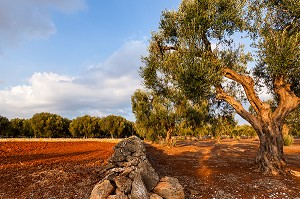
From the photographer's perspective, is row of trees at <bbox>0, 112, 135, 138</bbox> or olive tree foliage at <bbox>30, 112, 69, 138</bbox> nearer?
olive tree foliage at <bbox>30, 112, 69, 138</bbox>

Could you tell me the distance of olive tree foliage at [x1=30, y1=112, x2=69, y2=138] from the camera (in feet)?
374

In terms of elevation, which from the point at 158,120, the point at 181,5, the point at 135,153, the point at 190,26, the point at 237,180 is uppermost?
the point at 181,5

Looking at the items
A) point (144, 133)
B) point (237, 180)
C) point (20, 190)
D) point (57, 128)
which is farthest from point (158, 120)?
point (57, 128)

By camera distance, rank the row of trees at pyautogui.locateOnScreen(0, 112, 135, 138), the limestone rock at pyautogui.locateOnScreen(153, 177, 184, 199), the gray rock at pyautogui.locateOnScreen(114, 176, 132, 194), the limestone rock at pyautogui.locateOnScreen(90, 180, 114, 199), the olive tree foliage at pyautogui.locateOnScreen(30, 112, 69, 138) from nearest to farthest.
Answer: the limestone rock at pyautogui.locateOnScreen(90, 180, 114, 199) → the gray rock at pyautogui.locateOnScreen(114, 176, 132, 194) → the limestone rock at pyautogui.locateOnScreen(153, 177, 184, 199) → the olive tree foliage at pyautogui.locateOnScreen(30, 112, 69, 138) → the row of trees at pyautogui.locateOnScreen(0, 112, 135, 138)

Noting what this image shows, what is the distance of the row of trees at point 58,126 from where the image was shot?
114419 millimetres

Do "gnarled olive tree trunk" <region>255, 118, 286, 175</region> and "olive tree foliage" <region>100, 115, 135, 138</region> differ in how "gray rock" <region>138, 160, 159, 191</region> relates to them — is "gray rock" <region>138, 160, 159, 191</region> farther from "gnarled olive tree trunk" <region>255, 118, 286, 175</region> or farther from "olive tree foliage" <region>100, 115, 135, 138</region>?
"olive tree foliage" <region>100, 115, 135, 138</region>

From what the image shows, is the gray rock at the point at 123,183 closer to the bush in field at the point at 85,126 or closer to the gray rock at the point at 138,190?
the gray rock at the point at 138,190

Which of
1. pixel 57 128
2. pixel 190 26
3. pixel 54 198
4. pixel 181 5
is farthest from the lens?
pixel 57 128

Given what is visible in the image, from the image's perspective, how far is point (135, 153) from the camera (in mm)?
16594

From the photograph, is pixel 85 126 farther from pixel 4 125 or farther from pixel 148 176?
pixel 148 176

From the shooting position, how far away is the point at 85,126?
122m

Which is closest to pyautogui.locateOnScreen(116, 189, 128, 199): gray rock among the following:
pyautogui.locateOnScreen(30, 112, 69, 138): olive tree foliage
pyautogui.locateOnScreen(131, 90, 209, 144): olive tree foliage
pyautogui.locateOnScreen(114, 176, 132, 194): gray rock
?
pyautogui.locateOnScreen(114, 176, 132, 194): gray rock

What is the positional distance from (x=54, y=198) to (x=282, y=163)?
741 inches

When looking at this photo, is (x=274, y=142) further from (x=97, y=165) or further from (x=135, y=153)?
(x=97, y=165)
